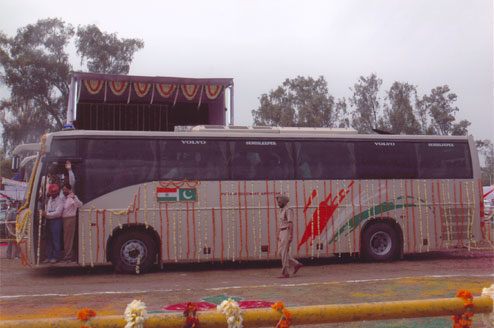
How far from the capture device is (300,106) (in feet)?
183

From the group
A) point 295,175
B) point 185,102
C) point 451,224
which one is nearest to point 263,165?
point 295,175

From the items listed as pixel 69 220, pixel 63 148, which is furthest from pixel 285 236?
pixel 63 148

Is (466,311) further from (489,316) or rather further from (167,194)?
(167,194)

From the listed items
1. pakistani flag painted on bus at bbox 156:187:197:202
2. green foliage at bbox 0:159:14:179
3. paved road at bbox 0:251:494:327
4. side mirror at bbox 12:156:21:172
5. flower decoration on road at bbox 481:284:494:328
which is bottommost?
paved road at bbox 0:251:494:327

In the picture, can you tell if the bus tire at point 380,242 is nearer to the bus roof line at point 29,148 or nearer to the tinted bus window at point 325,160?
the tinted bus window at point 325,160

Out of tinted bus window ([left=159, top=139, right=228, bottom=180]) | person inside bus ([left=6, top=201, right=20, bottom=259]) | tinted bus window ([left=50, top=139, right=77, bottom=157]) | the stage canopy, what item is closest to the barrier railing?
tinted bus window ([left=159, top=139, right=228, bottom=180])

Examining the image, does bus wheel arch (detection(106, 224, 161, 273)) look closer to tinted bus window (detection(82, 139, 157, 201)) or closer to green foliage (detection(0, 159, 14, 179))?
tinted bus window (detection(82, 139, 157, 201))

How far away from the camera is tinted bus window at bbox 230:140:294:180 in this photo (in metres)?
12.6

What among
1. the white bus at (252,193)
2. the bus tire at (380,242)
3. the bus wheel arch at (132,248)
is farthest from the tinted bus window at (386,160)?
the bus wheel arch at (132,248)

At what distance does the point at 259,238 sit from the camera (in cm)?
1271

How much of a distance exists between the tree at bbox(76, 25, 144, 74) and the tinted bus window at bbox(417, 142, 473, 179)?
31.2 m

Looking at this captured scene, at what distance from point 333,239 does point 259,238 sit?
1885 mm

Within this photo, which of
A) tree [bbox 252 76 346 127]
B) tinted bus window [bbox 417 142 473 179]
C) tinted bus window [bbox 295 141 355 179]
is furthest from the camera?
tree [bbox 252 76 346 127]

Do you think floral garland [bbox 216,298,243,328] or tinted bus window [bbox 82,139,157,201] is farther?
tinted bus window [bbox 82,139,157,201]
